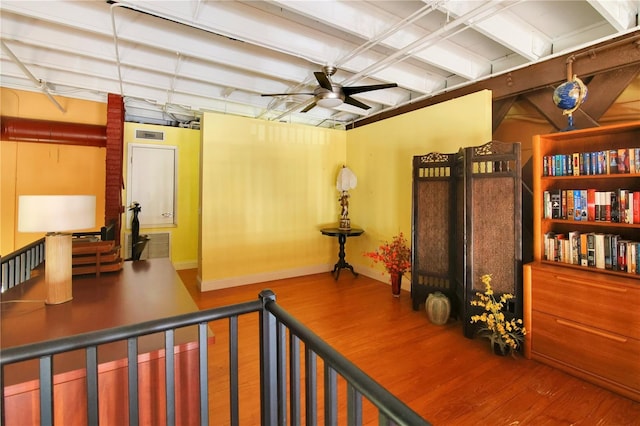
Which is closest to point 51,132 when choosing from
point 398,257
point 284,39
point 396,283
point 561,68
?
point 284,39

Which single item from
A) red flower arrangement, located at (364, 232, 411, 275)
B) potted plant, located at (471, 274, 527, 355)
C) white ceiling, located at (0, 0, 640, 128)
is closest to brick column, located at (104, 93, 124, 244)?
white ceiling, located at (0, 0, 640, 128)

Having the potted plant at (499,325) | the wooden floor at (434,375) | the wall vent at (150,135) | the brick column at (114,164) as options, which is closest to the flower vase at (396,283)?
the wooden floor at (434,375)

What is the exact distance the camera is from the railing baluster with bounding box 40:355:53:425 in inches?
33.6

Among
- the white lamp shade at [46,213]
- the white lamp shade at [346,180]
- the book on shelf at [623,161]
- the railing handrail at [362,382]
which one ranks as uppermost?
the white lamp shade at [346,180]

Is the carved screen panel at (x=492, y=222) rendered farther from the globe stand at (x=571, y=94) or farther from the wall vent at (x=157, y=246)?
the wall vent at (x=157, y=246)

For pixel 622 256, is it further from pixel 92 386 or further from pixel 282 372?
pixel 92 386

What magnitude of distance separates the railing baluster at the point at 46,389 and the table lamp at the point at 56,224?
107 centimetres

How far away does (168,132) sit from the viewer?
538cm

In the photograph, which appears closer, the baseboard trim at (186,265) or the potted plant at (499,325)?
the potted plant at (499,325)

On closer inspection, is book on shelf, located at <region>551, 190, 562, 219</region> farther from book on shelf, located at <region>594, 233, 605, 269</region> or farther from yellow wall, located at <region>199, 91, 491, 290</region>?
yellow wall, located at <region>199, 91, 491, 290</region>

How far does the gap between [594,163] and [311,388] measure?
2.80 metres

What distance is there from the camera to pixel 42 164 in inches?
175

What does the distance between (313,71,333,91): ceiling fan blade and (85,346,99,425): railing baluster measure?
2.52 metres

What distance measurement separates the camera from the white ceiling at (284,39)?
2336mm
